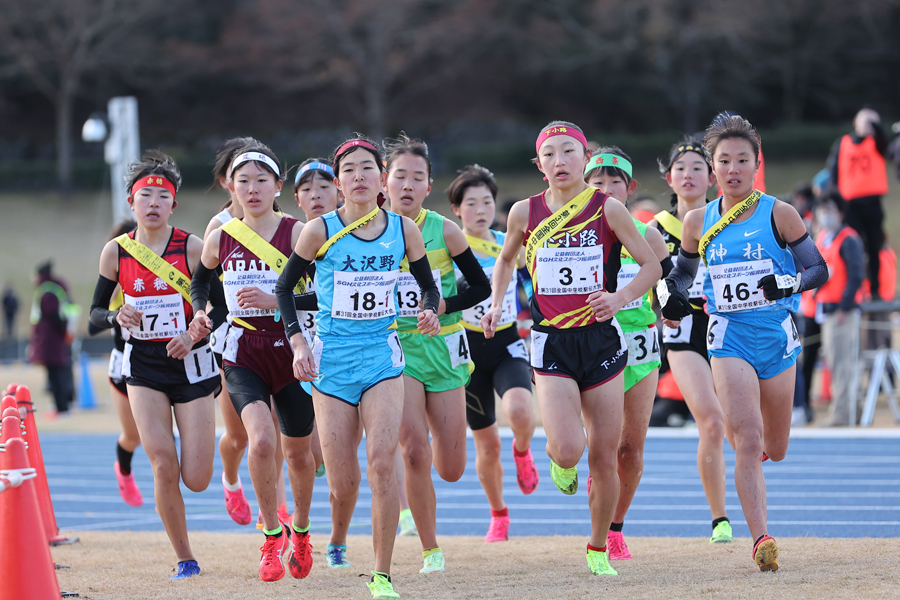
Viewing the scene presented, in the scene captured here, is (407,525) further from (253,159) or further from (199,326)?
(253,159)

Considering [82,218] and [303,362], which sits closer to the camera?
[303,362]

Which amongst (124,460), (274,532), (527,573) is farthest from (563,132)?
(124,460)

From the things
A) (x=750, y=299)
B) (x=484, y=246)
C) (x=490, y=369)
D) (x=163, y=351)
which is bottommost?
(x=490, y=369)

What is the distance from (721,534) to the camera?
6.67 meters

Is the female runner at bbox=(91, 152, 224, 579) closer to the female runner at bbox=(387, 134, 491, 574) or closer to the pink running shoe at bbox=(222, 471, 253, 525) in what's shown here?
the pink running shoe at bbox=(222, 471, 253, 525)

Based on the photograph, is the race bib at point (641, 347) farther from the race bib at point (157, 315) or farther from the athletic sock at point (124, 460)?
the athletic sock at point (124, 460)

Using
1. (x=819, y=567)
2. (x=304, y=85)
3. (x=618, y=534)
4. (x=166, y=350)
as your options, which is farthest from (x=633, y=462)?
(x=304, y=85)

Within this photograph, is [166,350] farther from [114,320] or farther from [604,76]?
[604,76]

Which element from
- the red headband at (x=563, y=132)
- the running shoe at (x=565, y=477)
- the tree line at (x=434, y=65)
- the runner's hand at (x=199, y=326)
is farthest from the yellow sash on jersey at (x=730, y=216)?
the tree line at (x=434, y=65)

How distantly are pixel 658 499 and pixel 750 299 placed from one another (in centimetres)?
422

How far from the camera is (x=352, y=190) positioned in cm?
554

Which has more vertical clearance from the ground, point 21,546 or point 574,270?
point 574,270

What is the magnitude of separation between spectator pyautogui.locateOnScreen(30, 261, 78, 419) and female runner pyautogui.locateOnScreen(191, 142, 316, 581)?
38.1 feet

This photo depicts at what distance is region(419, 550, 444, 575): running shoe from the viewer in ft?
19.6
